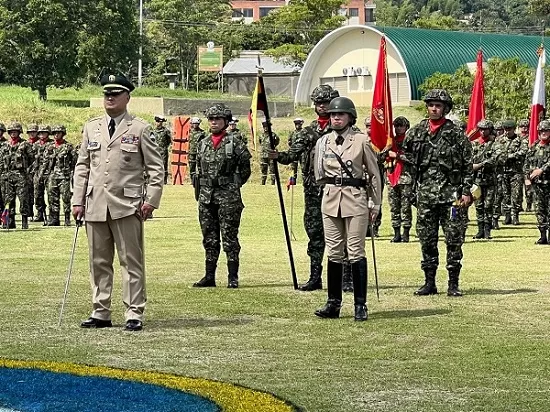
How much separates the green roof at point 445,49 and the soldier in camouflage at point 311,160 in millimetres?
48788

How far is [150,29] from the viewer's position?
89750mm

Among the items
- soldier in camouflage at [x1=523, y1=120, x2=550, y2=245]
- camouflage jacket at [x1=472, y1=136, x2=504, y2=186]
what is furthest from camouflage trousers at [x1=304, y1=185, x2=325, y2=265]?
camouflage jacket at [x1=472, y1=136, x2=504, y2=186]

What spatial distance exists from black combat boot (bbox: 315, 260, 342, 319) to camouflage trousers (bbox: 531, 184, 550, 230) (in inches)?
391

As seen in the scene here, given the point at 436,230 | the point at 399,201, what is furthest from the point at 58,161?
the point at 436,230

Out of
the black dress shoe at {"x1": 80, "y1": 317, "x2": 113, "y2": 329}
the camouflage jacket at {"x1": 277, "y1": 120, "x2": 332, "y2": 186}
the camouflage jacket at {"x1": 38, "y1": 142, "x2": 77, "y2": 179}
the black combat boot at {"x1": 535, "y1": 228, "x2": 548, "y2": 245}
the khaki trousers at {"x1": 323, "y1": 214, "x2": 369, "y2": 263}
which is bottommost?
the black combat boot at {"x1": 535, "y1": 228, "x2": 548, "y2": 245}

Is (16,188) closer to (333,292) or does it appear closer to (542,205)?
(542,205)

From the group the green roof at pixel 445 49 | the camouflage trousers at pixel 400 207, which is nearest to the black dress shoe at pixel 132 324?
the camouflage trousers at pixel 400 207

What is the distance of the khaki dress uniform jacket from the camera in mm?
10852

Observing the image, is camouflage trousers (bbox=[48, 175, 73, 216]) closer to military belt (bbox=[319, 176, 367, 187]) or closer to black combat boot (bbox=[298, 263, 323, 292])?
black combat boot (bbox=[298, 263, 323, 292])

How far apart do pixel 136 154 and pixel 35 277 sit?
5.17 meters

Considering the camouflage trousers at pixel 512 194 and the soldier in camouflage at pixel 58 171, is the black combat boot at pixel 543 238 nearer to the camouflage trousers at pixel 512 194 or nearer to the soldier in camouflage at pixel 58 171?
the camouflage trousers at pixel 512 194

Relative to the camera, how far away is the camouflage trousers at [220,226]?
1430cm

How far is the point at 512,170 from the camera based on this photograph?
2569 centimetres

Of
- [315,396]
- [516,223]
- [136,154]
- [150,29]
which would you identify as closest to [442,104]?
[136,154]
